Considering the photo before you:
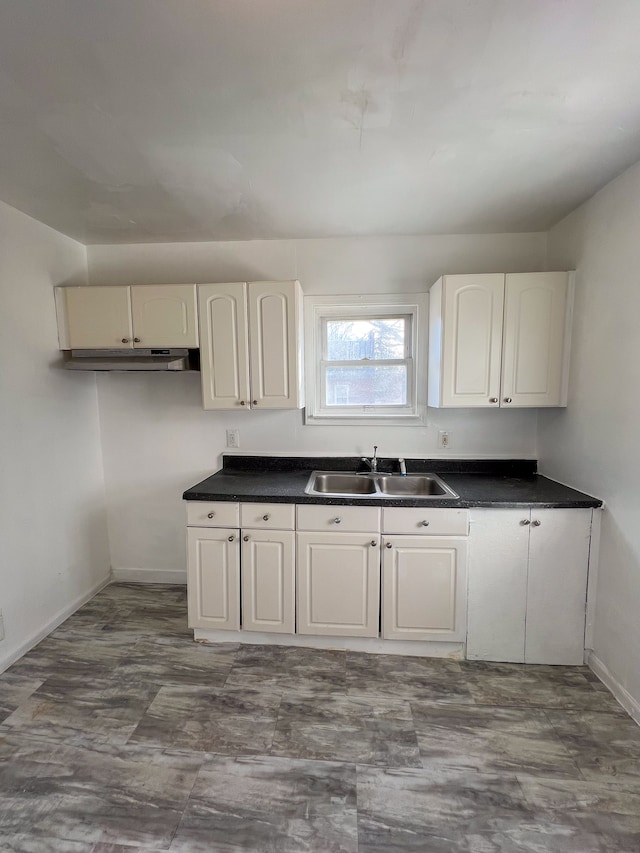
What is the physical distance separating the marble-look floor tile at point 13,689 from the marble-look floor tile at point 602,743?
97.6 inches

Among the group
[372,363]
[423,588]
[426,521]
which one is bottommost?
[423,588]

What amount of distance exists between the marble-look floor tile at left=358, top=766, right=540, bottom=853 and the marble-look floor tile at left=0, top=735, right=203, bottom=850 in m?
0.68

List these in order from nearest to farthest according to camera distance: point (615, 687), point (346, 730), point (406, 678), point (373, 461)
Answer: point (346, 730)
point (615, 687)
point (406, 678)
point (373, 461)

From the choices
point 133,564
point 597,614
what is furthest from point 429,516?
point 133,564

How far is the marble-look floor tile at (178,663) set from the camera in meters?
1.83

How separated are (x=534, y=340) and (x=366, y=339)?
Result: 3.40 feet

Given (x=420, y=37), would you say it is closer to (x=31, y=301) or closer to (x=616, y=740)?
(x=31, y=301)

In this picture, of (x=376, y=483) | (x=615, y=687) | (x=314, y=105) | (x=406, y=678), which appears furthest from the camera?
(x=376, y=483)

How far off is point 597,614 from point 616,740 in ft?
1.76

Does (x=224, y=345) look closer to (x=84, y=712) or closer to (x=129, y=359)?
(x=129, y=359)

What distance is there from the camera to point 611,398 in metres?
1.75

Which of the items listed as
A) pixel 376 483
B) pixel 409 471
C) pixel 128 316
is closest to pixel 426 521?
pixel 376 483

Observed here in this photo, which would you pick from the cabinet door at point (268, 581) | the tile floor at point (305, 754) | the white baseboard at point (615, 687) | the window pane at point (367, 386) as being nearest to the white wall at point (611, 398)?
the white baseboard at point (615, 687)

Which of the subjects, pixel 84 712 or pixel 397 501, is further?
pixel 397 501
